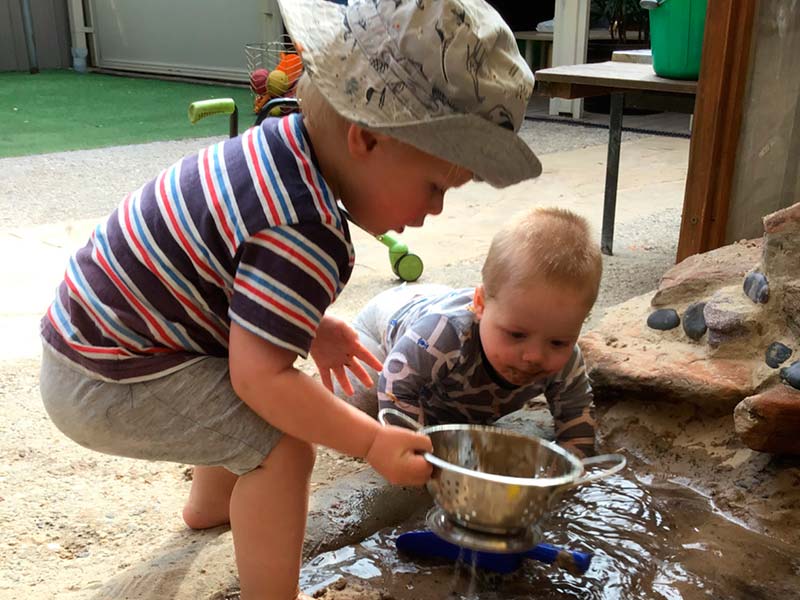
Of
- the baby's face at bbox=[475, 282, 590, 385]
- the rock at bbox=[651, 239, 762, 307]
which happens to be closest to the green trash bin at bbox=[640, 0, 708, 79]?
the rock at bbox=[651, 239, 762, 307]

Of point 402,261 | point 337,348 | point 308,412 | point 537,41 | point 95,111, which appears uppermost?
point 308,412

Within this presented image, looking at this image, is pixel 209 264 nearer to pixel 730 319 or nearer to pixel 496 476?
pixel 496 476

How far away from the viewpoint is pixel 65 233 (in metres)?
3.47

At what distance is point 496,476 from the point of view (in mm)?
1139

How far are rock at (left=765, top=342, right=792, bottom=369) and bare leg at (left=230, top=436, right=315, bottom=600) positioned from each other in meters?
1.08

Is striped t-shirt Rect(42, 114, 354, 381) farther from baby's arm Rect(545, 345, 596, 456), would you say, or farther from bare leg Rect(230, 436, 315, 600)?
baby's arm Rect(545, 345, 596, 456)

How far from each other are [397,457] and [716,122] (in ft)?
6.28

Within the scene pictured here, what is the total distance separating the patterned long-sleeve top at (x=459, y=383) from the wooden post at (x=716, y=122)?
1.15 metres

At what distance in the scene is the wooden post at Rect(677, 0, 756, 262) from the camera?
2.58 m

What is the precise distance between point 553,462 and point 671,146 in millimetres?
4742

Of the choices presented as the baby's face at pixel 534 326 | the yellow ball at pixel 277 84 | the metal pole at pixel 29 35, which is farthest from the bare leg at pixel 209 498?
the metal pole at pixel 29 35

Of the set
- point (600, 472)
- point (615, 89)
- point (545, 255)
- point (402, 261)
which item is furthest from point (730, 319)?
point (615, 89)

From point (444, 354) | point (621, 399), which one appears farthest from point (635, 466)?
point (444, 354)

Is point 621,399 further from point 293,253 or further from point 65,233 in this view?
point 65,233
